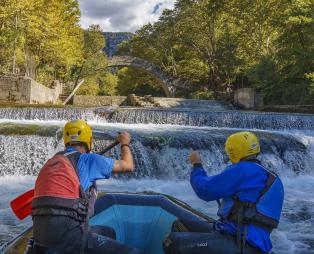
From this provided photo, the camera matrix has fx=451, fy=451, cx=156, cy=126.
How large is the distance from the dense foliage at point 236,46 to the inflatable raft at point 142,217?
60.1 feet

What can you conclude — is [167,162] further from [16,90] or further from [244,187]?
[16,90]

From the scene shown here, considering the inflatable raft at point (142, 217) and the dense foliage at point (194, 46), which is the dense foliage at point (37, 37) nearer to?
the dense foliage at point (194, 46)

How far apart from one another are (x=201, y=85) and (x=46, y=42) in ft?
51.3

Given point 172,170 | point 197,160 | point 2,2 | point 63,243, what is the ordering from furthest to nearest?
point 2,2, point 172,170, point 197,160, point 63,243

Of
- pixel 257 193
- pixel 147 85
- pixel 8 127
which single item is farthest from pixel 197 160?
pixel 147 85

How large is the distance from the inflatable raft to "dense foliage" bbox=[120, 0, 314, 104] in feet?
60.1

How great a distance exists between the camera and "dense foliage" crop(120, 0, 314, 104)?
22.9 m

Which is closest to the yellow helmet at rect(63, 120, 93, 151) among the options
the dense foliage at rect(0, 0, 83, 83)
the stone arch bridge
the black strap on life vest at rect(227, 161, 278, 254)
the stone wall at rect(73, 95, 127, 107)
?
the black strap on life vest at rect(227, 161, 278, 254)

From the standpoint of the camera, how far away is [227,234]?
2.86m

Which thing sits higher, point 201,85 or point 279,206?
point 201,85

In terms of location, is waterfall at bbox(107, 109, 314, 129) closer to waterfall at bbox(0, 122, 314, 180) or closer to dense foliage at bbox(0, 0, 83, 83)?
waterfall at bbox(0, 122, 314, 180)

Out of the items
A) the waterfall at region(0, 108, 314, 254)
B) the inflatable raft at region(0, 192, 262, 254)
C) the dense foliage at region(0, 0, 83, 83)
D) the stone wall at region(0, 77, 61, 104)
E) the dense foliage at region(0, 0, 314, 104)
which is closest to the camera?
A: the inflatable raft at region(0, 192, 262, 254)

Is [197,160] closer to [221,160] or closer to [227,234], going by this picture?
[227,234]

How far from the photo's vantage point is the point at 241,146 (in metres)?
2.92
